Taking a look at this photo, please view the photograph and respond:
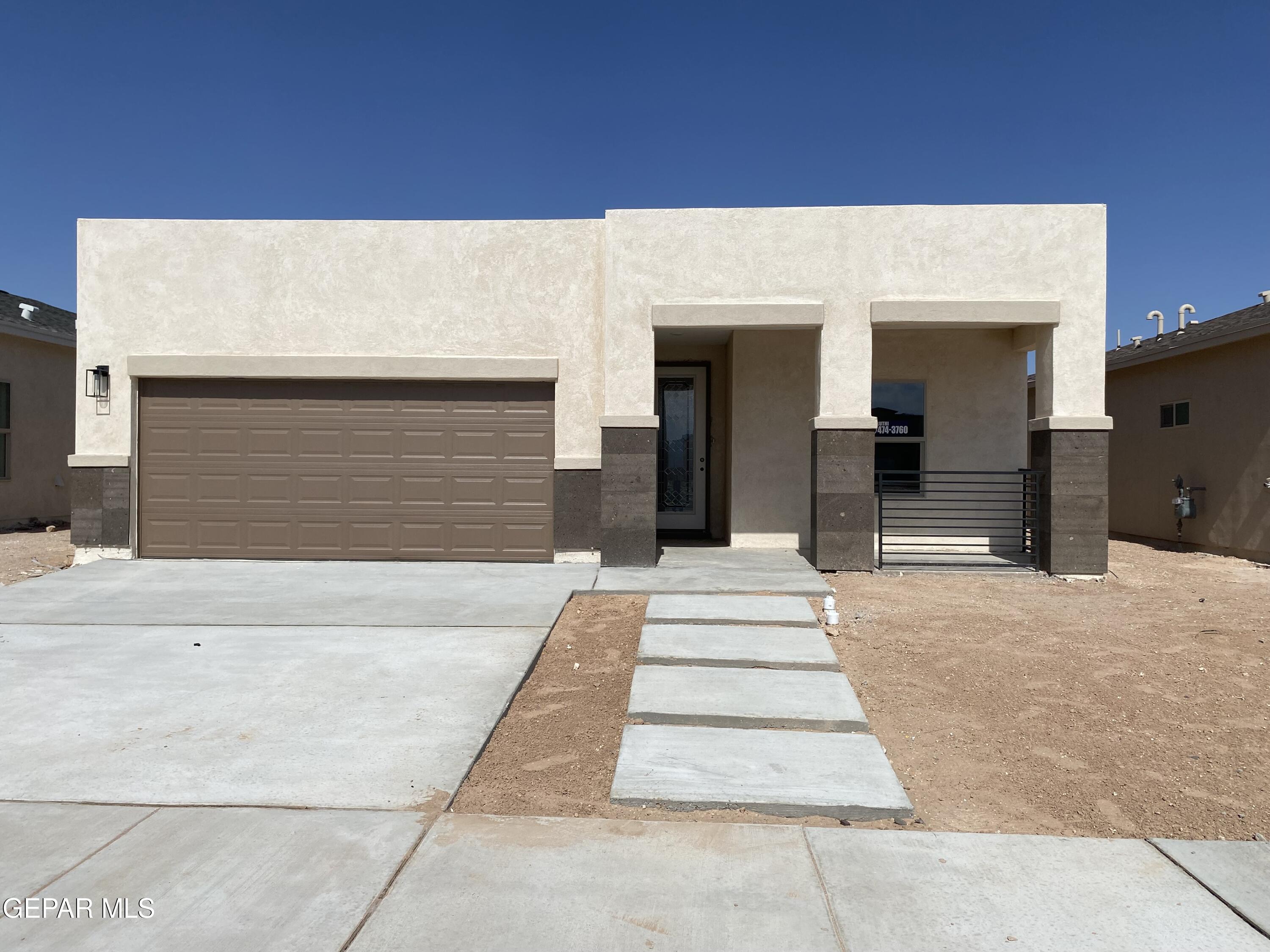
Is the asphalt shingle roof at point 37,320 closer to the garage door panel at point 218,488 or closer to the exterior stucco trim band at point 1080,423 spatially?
the garage door panel at point 218,488

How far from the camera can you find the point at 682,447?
1322 centimetres

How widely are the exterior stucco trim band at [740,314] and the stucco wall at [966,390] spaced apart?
77.3 inches

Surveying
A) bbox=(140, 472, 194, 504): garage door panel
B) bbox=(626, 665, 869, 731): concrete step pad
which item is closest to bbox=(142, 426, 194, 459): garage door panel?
bbox=(140, 472, 194, 504): garage door panel

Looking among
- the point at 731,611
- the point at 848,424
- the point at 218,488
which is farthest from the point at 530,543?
the point at 848,424

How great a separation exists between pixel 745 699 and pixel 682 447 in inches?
324

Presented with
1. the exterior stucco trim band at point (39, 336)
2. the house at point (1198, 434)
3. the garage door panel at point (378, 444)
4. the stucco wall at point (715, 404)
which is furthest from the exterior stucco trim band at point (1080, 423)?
the exterior stucco trim band at point (39, 336)

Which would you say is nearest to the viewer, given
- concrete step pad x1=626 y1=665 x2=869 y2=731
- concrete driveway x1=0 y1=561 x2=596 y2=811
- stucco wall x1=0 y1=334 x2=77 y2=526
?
concrete driveway x1=0 y1=561 x2=596 y2=811

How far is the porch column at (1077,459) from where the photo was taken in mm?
9875

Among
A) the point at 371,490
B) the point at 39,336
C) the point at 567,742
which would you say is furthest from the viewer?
→ the point at 39,336

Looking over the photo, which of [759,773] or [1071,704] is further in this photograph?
[1071,704]

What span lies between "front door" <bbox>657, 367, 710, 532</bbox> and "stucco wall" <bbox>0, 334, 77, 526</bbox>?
11.5m

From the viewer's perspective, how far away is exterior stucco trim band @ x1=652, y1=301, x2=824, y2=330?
10.0 m

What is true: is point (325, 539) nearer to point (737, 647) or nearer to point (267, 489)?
point (267, 489)

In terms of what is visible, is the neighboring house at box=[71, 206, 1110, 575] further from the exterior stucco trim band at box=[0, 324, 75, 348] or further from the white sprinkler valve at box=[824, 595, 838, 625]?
the exterior stucco trim band at box=[0, 324, 75, 348]
